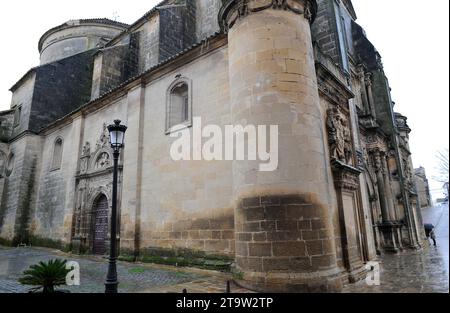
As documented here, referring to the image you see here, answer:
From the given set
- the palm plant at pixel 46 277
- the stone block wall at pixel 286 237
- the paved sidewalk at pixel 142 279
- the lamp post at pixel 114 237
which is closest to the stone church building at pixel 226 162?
the stone block wall at pixel 286 237

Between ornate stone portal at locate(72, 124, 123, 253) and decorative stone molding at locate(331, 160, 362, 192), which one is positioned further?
ornate stone portal at locate(72, 124, 123, 253)

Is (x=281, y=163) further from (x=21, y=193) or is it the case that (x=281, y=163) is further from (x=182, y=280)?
(x=21, y=193)

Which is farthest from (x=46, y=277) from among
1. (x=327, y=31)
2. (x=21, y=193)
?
(x=21, y=193)

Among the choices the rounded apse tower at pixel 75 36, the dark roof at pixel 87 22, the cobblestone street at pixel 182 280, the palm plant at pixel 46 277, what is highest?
the dark roof at pixel 87 22

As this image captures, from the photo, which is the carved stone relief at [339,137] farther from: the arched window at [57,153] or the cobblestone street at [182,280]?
the arched window at [57,153]

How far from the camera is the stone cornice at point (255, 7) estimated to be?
7.18m

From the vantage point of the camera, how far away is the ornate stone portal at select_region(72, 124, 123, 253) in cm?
1216

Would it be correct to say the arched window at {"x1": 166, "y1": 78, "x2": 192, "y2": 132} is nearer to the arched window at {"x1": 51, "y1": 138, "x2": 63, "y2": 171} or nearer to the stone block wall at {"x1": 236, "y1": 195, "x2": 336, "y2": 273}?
the stone block wall at {"x1": 236, "y1": 195, "x2": 336, "y2": 273}

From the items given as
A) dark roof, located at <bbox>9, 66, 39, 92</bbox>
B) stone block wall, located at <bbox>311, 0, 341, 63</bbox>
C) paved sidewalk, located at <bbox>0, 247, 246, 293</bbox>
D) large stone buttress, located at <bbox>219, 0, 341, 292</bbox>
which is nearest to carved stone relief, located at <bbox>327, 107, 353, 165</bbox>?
large stone buttress, located at <bbox>219, 0, 341, 292</bbox>

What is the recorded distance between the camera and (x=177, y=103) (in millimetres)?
10383

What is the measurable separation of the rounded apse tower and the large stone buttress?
19.4 meters

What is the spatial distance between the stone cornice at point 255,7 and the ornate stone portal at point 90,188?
7363 mm

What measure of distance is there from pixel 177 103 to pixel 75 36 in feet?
59.5

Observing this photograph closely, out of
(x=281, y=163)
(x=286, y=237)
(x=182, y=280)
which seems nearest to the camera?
(x=286, y=237)
